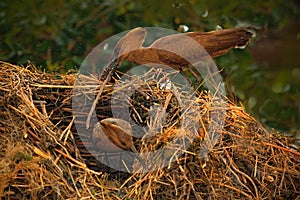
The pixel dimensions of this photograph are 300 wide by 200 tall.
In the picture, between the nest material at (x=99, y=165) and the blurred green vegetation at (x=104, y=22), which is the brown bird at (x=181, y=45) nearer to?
Answer: the nest material at (x=99, y=165)

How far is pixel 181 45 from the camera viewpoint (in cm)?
108

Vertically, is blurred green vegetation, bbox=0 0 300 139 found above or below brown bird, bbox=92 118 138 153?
below

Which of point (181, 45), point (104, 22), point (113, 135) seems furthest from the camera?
point (104, 22)

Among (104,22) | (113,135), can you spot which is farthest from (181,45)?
(104,22)

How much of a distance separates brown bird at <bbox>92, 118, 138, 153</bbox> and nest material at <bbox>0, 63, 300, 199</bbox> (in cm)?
3

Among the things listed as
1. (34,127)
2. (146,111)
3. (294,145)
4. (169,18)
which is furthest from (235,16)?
(34,127)

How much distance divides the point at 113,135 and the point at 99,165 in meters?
0.07

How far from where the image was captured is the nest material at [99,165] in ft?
3.09

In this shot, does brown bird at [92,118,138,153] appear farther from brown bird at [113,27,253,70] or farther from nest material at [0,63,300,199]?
brown bird at [113,27,253,70]

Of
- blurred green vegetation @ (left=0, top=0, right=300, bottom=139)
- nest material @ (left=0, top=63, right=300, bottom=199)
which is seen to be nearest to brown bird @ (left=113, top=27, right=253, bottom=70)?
nest material @ (left=0, top=63, right=300, bottom=199)

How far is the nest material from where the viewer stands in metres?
0.94

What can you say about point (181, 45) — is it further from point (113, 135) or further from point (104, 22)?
point (104, 22)

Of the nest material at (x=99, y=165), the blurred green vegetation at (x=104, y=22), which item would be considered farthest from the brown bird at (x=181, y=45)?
the blurred green vegetation at (x=104, y=22)

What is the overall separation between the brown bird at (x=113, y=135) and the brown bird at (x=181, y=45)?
0.14m
